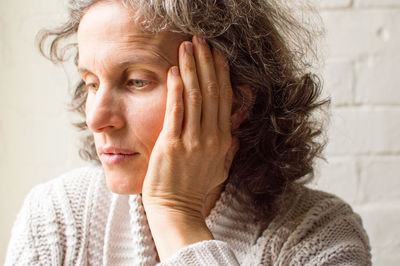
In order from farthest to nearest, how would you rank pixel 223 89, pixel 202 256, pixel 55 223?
1. pixel 55 223
2. pixel 223 89
3. pixel 202 256

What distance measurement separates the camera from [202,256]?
0.78 meters

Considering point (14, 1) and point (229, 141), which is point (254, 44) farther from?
point (14, 1)

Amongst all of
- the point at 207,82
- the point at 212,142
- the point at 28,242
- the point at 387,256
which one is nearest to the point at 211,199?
the point at 212,142

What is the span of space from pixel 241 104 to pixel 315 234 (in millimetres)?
364

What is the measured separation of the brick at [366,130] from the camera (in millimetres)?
1313

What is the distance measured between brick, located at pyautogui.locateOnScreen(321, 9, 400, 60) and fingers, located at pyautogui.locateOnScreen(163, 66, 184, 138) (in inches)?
26.3

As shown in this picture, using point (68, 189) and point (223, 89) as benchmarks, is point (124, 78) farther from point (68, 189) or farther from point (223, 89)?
point (68, 189)

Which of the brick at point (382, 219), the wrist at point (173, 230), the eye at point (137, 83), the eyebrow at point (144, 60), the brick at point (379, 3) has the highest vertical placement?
the brick at point (379, 3)

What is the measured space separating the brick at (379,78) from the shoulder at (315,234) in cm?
42

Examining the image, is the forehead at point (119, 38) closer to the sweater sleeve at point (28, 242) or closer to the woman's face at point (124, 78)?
the woman's face at point (124, 78)

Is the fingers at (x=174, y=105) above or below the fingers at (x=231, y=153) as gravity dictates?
above

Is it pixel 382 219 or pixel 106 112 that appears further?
pixel 382 219

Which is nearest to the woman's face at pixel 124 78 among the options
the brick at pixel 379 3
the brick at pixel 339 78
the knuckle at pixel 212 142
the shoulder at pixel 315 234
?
the knuckle at pixel 212 142

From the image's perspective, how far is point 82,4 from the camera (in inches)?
36.4
